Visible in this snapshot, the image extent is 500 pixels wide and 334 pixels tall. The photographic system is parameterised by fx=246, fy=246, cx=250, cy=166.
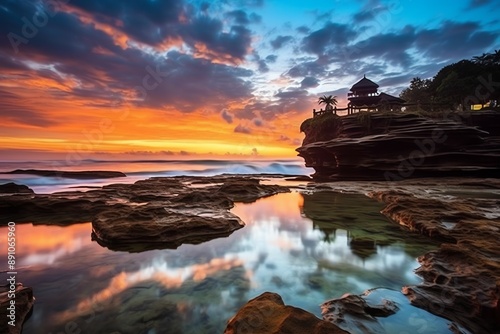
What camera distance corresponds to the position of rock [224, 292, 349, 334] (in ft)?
8.63

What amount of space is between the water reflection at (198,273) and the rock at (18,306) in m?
0.16

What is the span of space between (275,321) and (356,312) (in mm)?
1877

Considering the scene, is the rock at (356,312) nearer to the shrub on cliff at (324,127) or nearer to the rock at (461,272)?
the rock at (461,272)

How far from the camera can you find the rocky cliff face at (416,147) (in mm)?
22438

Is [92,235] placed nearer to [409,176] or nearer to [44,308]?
[44,308]

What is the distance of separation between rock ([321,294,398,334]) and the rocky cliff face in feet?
73.4

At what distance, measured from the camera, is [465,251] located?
17.3 ft

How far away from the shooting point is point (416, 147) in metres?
23.8

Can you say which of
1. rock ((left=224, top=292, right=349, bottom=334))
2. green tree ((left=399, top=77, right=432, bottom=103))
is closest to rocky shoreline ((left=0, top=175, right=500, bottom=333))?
rock ((left=224, top=292, right=349, bottom=334))

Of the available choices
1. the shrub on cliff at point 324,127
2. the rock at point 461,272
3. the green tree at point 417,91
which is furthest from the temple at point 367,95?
the rock at point 461,272

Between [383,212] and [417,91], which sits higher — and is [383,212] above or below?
below

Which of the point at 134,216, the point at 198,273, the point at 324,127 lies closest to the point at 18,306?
the point at 198,273

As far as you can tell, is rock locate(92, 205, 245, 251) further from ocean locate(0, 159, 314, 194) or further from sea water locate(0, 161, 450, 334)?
ocean locate(0, 159, 314, 194)

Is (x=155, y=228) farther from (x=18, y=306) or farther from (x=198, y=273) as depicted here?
(x=18, y=306)
